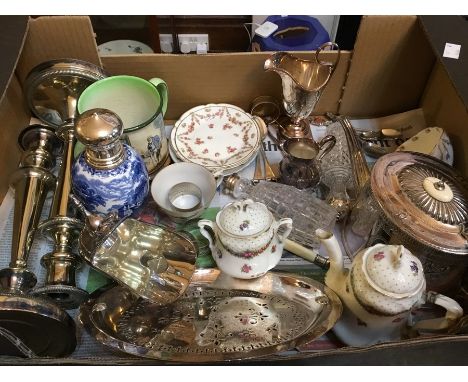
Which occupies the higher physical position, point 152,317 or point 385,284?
point 385,284

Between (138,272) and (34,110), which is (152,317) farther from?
(34,110)

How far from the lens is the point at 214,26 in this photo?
1268mm

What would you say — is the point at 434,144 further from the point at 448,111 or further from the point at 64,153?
the point at 64,153

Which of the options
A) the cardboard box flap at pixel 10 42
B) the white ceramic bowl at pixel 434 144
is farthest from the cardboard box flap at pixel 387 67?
the cardboard box flap at pixel 10 42

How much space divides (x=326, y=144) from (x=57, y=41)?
1.59 ft

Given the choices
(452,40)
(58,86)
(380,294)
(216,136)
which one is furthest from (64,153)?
(452,40)

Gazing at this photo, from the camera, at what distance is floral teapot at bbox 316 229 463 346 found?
50 centimetres

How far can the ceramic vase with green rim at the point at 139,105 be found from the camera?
2.31ft

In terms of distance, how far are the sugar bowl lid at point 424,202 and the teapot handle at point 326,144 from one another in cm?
11

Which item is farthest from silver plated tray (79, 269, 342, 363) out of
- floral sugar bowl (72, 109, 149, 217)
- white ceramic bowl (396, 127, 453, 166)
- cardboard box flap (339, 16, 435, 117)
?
cardboard box flap (339, 16, 435, 117)

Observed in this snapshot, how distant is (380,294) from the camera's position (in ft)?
1.66

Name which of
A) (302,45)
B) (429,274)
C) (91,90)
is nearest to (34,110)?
(91,90)

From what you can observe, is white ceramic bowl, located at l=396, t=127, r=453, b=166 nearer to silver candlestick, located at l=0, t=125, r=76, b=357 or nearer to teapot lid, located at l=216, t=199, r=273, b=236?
teapot lid, located at l=216, t=199, r=273, b=236

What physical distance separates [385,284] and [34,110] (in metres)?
0.65
